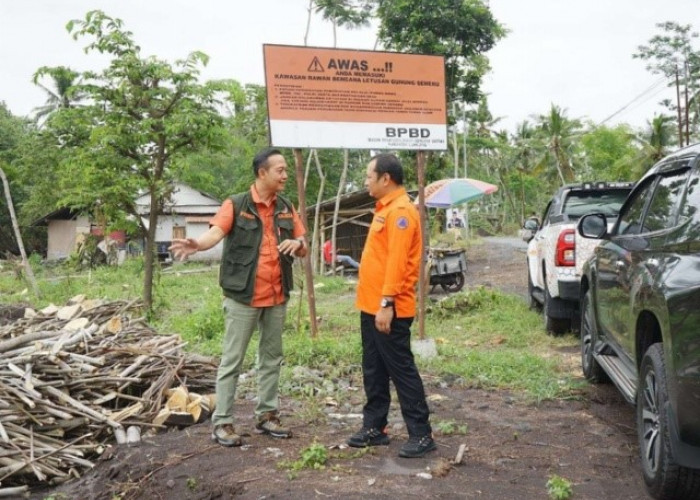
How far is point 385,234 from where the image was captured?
3.98 meters

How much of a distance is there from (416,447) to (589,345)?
249cm

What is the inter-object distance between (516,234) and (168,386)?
4605cm

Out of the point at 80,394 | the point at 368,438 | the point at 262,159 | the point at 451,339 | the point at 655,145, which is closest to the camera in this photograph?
the point at 368,438

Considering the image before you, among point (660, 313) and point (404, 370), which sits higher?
point (660, 313)

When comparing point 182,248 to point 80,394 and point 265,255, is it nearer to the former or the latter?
point 265,255

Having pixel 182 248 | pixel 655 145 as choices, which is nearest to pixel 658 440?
pixel 182 248

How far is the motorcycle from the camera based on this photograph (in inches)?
567

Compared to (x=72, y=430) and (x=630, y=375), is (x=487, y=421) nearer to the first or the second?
(x=630, y=375)

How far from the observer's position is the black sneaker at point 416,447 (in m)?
3.95

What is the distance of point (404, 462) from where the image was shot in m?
3.90

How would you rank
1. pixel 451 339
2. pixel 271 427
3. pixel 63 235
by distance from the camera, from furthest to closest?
pixel 63 235, pixel 451 339, pixel 271 427

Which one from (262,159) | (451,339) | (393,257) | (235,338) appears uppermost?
(262,159)

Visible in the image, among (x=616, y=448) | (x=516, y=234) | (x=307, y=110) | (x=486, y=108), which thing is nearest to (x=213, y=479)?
(x=616, y=448)

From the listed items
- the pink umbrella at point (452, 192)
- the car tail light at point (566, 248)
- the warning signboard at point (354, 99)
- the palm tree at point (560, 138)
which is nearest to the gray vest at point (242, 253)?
the warning signboard at point (354, 99)
